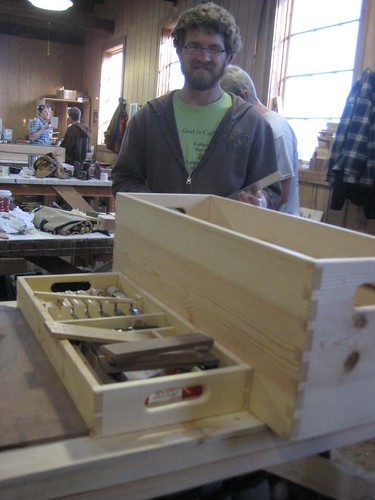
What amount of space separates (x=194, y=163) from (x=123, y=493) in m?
1.31

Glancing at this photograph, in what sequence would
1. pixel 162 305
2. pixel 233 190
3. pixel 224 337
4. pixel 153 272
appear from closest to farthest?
1. pixel 224 337
2. pixel 162 305
3. pixel 153 272
4. pixel 233 190

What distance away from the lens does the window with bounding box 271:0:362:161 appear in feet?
13.1

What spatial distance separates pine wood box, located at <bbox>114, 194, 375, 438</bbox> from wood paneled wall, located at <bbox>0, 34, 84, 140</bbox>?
11.0 meters

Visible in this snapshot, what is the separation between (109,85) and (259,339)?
9657mm

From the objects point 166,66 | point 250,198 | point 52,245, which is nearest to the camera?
point 250,198

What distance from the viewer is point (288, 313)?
0.79 metres

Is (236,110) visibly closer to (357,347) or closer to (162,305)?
(162,305)

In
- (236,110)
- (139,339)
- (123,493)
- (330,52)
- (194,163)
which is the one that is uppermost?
(330,52)

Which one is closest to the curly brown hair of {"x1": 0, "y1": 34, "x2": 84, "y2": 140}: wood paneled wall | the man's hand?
the man's hand

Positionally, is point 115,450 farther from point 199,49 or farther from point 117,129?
point 117,129

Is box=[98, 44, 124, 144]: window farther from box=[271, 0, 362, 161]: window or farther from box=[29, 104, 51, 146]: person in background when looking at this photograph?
box=[271, 0, 362, 161]: window

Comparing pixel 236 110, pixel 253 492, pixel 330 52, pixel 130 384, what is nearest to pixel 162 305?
pixel 130 384

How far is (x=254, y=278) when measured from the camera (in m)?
0.87

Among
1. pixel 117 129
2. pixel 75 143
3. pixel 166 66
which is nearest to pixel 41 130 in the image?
pixel 117 129
